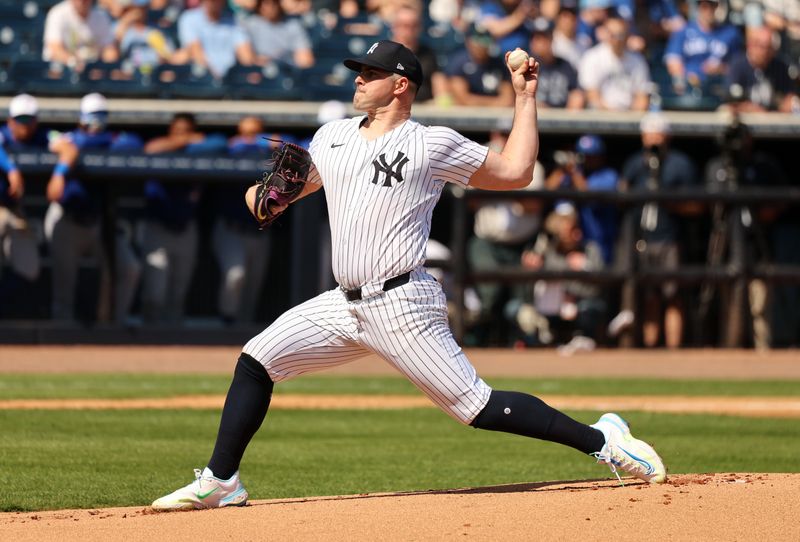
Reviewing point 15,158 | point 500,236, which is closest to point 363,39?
point 500,236

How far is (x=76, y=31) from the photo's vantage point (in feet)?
42.6

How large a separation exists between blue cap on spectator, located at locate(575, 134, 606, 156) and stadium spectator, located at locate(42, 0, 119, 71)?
440 cm

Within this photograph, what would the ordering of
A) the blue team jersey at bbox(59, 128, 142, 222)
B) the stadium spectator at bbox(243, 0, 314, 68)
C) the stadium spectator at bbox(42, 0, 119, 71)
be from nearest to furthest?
the blue team jersey at bbox(59, 128, 142, 222) → the stadium spectator at bbox(42, 0, 119, 71) → the stadium spectator at bbox(243, 0, 314, 68)

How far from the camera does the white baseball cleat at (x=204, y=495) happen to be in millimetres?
4949

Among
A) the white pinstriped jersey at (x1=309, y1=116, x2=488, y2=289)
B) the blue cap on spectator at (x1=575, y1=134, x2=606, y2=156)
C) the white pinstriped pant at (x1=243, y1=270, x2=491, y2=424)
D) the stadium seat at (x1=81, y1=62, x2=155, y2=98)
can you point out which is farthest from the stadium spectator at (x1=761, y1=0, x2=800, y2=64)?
the white pinstriped pant at (x1=243, y1=270, x2=491, y2=424)

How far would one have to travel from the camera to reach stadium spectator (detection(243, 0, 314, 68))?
1374cm

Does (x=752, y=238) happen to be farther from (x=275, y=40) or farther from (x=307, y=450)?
(x=307, y=450)

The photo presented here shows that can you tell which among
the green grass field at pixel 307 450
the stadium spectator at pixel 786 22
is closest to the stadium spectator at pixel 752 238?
the stadium spectator at pixel 786 22

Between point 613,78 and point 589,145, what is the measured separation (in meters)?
1.16

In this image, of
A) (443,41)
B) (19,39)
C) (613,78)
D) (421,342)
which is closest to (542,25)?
(613,78)

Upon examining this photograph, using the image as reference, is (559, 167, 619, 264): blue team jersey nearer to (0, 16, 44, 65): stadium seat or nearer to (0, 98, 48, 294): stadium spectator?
(0, 98, 48, 294): stadium spectator

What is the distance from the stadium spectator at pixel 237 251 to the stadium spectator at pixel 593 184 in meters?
2.81

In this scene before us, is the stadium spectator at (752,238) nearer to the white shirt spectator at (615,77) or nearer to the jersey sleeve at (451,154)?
the white shirt spectator at (615,77)

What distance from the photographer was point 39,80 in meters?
12.8
